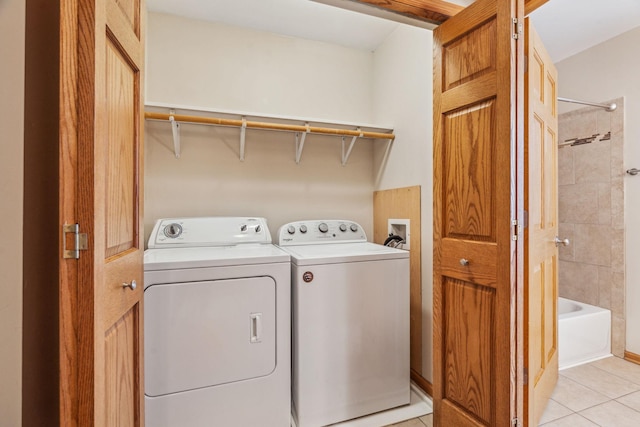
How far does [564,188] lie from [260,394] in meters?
2.94

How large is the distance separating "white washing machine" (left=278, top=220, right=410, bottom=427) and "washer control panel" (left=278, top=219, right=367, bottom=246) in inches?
16.3

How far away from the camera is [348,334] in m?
1.71

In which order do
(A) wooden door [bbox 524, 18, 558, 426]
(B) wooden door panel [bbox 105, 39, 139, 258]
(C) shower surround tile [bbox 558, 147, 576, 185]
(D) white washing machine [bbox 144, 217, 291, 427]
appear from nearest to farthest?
(B) wooden door panel [bbox 105, 39, 139, 258], (A) wooden door [bbox 524, 18, 558, 426], (D) white washing machine [bbox 144, 217, 291, 427], (C) shower surround tile [bbox 558, 147, 576, 185]

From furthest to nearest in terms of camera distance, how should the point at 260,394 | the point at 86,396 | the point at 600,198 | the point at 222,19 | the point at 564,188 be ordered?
the point at 564,188 < the point at 600,198 < the point at 222,19 < the point at 260,394 < the point at 86,396

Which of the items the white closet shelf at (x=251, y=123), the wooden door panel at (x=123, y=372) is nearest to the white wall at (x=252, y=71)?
the white closet shelf at (x=251, y=123)

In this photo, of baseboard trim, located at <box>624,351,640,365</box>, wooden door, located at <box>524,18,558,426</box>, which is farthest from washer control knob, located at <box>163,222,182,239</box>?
baseboard trim, located at <box>624,351,640,365</box>

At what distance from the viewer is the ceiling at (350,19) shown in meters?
2.02

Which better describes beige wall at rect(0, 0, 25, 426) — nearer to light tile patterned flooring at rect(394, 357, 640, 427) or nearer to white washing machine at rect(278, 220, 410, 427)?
white washing machine at rect(278, 220, 410, 427)

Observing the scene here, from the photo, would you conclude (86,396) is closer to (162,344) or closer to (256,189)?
(162,344)

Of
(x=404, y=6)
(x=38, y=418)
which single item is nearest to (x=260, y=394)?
(x=38, y=418)

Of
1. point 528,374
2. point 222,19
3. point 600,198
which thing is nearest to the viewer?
point 528,374

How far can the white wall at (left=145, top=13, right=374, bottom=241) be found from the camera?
2146mm

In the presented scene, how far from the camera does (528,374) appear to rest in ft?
4.17

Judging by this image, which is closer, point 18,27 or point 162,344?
point 18,27
